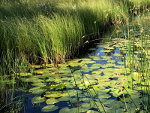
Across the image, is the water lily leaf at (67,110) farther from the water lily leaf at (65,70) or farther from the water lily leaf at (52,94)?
the water lily leaf at (65,70)

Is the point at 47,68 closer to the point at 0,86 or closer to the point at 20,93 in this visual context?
the point at 20,93

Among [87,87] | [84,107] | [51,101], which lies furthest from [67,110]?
[87,87]

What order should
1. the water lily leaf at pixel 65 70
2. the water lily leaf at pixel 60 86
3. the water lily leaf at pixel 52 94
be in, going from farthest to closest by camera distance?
the water lily leaf at pixel 65 70 < the water lily leaf at pixel 60 86 < the water lily leaf at pixel 52 94

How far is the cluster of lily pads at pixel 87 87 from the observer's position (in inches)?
83.0

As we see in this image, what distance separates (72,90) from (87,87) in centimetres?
20

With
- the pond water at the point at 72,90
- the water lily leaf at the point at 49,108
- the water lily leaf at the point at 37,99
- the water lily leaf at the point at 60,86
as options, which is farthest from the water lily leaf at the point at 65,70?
the water lily leaf at the point at 49,108

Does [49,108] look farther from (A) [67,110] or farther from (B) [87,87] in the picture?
(B) [87,87]

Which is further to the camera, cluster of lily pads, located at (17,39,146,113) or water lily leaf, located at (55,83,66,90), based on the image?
water lily leaf, located at (55,83,66,90)

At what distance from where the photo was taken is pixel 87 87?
255cm

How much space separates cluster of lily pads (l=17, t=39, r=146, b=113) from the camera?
2.11m

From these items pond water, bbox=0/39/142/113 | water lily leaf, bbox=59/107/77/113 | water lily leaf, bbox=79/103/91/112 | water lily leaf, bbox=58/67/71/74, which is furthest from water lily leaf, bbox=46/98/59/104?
water lily leaf, bbox=58/67/71/74

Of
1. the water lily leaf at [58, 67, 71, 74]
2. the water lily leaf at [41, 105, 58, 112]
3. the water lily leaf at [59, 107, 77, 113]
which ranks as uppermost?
the water lily leaf at [58, 67, 71, 74]

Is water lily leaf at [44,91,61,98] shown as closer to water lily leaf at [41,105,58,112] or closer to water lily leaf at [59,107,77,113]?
water lily leaf at [41,105,58,112]

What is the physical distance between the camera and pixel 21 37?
3.66 metres
